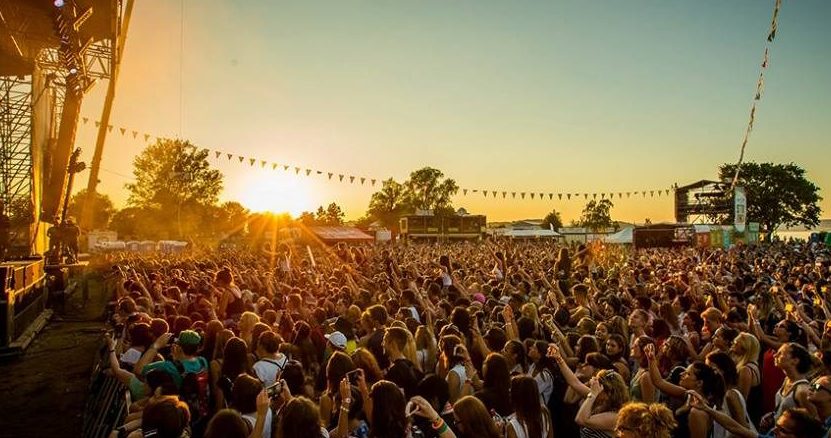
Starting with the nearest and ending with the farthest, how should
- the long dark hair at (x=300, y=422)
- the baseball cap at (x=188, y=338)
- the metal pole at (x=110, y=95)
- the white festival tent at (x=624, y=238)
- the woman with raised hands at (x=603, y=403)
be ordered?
the long dark hair at (x=300, y=422)
the woman with raised hands at (x=603, y=403)
the baseball cap at (x=188, y=338)
the metal pole at (x=110, y=95)
the white festival tent at (x=624, y=238)

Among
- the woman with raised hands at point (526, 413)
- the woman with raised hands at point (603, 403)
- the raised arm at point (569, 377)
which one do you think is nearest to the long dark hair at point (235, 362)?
the woman with raised hands at point (526, 413)

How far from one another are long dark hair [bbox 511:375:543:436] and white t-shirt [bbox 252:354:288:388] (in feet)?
6.70

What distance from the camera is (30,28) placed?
→ 21.8 m

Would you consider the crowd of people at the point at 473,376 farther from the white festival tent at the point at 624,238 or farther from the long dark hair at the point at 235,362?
the white festival tent at the point at 624,238

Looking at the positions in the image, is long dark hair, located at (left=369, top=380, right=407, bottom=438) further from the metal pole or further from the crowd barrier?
the metal pole

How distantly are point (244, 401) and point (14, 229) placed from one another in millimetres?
23982

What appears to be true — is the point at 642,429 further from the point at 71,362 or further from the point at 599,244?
the point at 599,244

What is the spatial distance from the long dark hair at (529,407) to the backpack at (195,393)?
2.66m

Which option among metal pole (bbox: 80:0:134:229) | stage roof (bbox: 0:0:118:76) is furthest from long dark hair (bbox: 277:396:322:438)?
metal pole (bbox: 80:0:134:229)

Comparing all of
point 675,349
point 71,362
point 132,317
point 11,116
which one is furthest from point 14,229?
point 675,349

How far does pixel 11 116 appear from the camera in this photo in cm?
2336

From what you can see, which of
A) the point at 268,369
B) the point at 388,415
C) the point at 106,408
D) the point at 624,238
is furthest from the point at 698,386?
the point at 624,238

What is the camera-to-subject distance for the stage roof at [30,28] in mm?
19156

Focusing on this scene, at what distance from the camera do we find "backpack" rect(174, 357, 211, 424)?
4.43 metres
